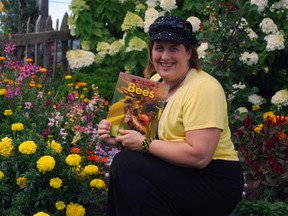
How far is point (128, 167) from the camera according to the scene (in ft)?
8.23

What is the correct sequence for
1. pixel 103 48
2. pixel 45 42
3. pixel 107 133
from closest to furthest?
1. pixel 107 133
2. pixel 103 48
3. pixel 45 42

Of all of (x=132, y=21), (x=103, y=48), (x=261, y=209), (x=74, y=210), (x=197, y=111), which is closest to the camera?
(x=197, y=111)

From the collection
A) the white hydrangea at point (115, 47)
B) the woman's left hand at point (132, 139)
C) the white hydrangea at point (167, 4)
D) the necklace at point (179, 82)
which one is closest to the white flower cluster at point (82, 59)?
the white hydrangea at point (115, 47)

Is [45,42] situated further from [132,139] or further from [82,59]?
[132,139]

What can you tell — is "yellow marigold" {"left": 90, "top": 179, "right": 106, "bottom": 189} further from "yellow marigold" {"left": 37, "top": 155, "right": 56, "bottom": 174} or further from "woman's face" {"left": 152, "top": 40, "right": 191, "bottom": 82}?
"woman's face" {"left": 152, "top": 40, "right": 191, "bottom": 82}

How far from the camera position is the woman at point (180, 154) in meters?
2.42

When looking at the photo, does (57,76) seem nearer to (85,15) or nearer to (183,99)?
(85,15)

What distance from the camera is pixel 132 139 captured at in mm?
2531

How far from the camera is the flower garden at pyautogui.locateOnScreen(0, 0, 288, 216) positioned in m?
2.97

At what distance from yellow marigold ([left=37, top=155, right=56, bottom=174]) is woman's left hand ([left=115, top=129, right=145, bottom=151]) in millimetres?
439

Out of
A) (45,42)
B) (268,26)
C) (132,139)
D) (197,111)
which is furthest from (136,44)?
(197,111)

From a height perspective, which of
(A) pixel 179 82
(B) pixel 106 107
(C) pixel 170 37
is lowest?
(B) pixel 106 107

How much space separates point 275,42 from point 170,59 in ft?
8.41

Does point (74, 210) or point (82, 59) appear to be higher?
point (82, 59)
